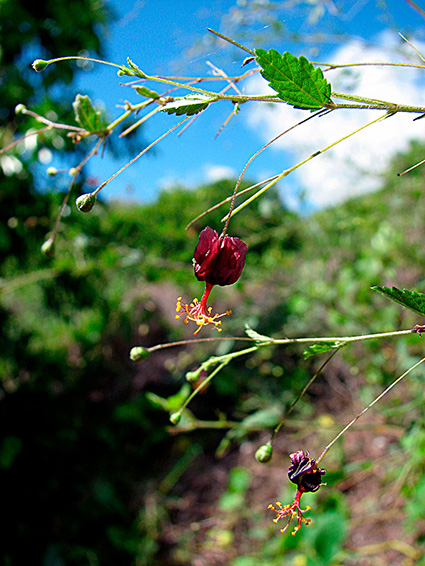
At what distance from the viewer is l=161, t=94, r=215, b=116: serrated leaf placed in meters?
0.30

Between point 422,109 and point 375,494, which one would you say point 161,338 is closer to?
point 375,494

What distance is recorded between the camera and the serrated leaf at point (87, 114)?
374 mm

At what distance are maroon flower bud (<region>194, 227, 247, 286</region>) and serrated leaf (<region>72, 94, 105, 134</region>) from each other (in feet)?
0.44

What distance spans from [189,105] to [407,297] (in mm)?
213

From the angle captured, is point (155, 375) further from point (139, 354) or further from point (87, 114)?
point (87, 114)

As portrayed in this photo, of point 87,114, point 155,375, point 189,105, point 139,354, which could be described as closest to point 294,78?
point 189,105

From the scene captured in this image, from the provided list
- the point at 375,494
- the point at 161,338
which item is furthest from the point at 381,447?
the point at 161,338

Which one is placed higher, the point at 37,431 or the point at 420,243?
the point at 420,243

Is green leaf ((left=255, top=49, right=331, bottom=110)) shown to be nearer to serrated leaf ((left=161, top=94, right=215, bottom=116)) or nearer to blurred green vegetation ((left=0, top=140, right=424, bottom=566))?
serrated leaf ((left=161, top=94, right=215, bottom=116))

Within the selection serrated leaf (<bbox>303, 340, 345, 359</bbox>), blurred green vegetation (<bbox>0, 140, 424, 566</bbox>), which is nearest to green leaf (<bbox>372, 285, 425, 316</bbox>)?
serrated leaf (<bbox>303, 340, 345, 359</bbox>)

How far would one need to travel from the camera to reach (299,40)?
1.02 meters

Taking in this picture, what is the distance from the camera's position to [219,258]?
369mm

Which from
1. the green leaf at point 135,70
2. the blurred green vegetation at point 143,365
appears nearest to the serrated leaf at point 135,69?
the green leaf at point 135,70

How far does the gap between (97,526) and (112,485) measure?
16 centimetres
